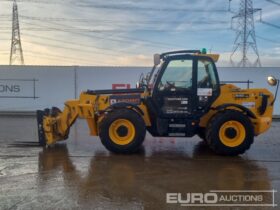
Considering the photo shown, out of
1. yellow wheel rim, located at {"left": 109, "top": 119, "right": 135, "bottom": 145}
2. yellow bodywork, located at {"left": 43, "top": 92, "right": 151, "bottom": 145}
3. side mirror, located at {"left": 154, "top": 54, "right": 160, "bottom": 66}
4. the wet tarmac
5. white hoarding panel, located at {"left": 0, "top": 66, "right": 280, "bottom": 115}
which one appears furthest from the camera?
white hoarding panel, located at {"left": 0, "top": 66, "right": 280, "bottom": 115}

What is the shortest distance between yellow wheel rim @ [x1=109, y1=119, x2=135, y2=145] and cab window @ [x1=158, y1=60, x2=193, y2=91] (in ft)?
3.46

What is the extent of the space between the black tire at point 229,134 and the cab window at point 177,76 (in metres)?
0.95

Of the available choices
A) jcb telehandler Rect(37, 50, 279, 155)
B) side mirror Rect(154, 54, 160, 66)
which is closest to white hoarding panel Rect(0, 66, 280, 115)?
side mirror Rect(154, 54, 160, 66)

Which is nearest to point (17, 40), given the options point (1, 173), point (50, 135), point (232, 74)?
point (232, 74)

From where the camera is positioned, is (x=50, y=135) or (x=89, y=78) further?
(x=89, y=78)

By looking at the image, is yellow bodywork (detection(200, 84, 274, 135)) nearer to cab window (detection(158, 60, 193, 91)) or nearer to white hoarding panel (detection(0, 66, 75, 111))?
cab window (detection(158, 60, 193, 91))

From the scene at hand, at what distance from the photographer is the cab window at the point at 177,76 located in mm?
8289

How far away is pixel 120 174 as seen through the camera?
21.6 feet

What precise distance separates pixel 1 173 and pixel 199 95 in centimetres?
426

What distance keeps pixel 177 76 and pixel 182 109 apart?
0.72m

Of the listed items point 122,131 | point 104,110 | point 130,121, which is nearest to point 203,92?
point 130,121

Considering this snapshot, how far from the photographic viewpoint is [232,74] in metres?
17.4

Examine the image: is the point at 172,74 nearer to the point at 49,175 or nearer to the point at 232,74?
the point at 49,175

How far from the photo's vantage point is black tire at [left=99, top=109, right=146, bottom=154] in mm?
8141
